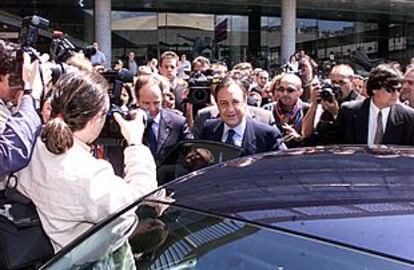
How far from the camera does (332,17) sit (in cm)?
3256

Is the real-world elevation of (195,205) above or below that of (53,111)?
below

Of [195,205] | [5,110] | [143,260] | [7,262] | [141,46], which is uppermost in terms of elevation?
[141,46]

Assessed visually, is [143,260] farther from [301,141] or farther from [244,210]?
[301,141]

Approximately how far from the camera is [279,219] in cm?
180

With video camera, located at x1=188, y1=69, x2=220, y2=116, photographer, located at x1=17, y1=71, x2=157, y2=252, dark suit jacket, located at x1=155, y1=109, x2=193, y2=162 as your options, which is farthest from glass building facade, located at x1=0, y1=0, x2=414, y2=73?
photographer, located at x1=17, y1=71, x2=157, y2=252

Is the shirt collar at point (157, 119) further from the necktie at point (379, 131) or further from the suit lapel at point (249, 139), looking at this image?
the necktie at point (379, 131)

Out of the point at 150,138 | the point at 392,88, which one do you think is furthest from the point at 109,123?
the point at 392,88

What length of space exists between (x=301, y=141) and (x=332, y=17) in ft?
93.7

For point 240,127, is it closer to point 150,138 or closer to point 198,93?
point 150,138

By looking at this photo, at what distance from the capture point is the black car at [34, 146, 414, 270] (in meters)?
1.65

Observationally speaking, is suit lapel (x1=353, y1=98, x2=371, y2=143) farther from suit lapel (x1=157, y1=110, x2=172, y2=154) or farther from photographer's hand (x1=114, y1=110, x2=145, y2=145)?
photographer's hand (x1=114, y1=110, x2=145, y2=145)

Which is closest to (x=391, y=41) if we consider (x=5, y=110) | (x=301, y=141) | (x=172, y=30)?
(x=172, y=30)

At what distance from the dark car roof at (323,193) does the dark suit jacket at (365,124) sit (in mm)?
2092

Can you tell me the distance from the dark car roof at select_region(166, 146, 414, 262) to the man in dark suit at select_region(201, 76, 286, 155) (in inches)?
73.7
